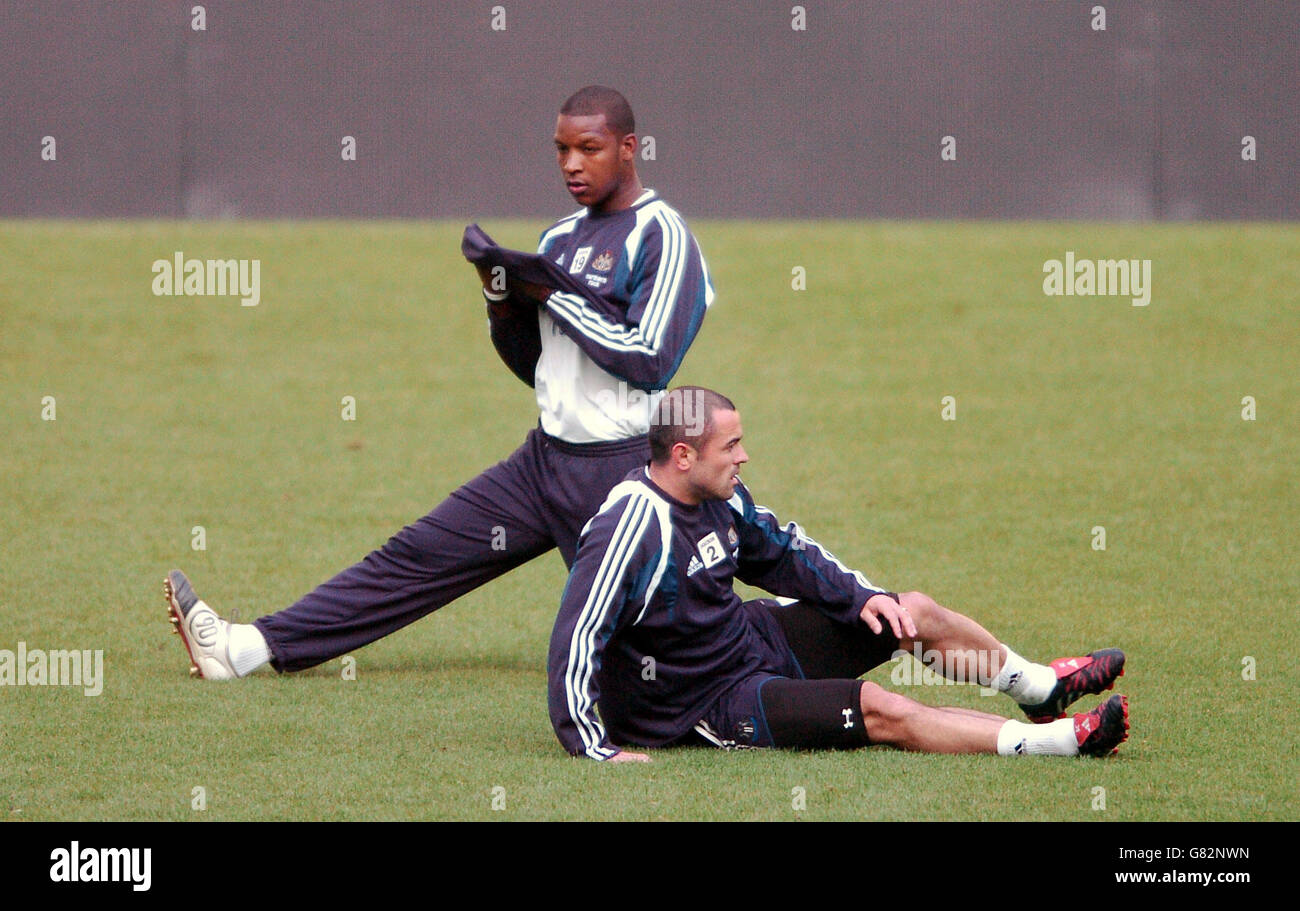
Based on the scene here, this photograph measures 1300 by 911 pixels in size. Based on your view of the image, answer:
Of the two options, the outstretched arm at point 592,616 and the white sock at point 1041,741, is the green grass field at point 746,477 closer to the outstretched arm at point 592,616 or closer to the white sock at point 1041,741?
the white sock at point 1041,741

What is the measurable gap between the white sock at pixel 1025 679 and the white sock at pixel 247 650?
8.97 ft

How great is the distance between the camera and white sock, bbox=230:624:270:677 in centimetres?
655

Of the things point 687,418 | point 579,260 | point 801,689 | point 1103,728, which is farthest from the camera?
point 579,260

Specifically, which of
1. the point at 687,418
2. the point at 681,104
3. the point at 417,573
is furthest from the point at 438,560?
the point at 681,104

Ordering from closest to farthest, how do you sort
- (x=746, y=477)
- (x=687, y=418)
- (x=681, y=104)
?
(x=687, y=418) < (x=746, y=477) < (x=681, y=104)

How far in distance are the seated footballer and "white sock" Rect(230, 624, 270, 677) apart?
1602 mm

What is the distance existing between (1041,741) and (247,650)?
2990 mm

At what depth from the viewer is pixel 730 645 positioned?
5.50m

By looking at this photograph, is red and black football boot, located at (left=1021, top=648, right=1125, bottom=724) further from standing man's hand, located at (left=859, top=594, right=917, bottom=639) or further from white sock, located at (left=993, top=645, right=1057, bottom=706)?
standing man's hand, located at (left=859, top=594, right=917, bottom=639)

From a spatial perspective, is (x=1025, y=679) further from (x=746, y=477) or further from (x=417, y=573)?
(x=746, y=477)

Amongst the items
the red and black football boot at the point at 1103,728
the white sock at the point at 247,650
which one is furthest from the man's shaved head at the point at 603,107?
the red and black football boot at the point at 1103,728

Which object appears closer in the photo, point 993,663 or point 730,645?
point 730,645

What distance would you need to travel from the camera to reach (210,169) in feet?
57.4

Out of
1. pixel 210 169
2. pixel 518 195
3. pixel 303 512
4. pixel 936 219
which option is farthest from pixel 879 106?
pixel 303 512
